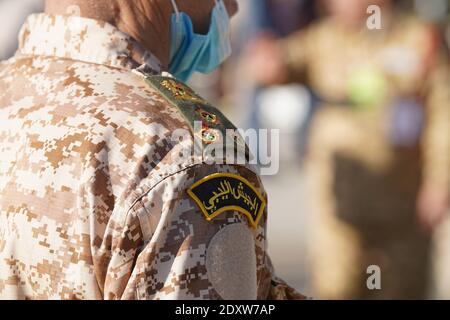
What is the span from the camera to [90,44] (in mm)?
1782

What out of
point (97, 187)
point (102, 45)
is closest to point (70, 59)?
point (102, 45)

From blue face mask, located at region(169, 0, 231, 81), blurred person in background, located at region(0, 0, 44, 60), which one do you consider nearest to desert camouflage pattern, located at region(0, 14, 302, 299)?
blue face mask, located at region(169, 0, 231, 81)

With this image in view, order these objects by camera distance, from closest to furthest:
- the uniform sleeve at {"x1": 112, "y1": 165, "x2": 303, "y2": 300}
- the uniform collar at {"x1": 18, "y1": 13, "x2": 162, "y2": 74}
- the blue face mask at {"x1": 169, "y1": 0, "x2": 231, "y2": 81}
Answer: the uniform sleeve at {"x1": 112, "y1": 165, "x2": 303, "y2": 300}, the uniform collar at {"x1": 18, "y1": 13, "x2": 162, "y2": 74}, the blue face mask at {"x1": 169, "y1": 0, "x2": 231, "y2": 81}

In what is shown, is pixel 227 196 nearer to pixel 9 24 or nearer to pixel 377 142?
pixel 377 142

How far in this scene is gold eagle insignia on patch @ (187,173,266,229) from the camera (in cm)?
155

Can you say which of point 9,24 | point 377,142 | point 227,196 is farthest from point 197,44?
point 9,24

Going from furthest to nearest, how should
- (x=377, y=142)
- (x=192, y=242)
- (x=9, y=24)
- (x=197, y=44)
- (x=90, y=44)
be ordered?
(x=9, y=24) → (x=377, y=142) → (x=197, y=44) → (x=90, y=44) → (x=192, y=242)

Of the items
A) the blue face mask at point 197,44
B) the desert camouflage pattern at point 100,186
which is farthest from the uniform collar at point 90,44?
the blue face mask at point 197,44

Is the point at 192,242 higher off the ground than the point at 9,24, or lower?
higher

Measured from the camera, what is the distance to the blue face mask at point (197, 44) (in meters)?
2.01

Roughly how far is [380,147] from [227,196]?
3.23 metres

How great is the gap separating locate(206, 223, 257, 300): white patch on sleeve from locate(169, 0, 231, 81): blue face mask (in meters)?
0.59

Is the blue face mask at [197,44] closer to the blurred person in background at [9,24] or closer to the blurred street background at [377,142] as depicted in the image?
the blurred street background at [377,142]

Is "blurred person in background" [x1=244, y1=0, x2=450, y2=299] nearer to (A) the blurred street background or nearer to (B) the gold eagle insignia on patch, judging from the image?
(A) the blurred street background
